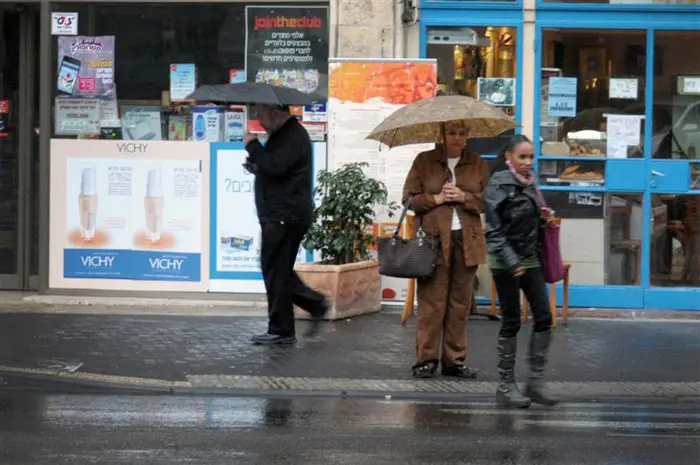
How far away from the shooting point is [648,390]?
7988 millimetres

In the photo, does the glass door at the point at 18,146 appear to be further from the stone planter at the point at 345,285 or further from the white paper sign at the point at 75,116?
the stone planter at the point at 345,285

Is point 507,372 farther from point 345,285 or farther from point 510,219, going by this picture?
point 345,285

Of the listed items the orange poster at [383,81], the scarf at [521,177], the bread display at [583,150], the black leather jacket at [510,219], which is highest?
the orange poster at [383,81]

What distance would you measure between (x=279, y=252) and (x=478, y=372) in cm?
198

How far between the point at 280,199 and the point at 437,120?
1.90 metres

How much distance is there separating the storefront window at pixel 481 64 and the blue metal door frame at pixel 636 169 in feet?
0.95

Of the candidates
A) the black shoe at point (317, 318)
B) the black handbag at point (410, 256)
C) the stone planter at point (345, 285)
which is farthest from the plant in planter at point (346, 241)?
the black handbag at point (410, 256)

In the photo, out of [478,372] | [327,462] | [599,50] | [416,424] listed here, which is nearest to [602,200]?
[599,50]

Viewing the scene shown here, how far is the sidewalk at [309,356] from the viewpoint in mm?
8000

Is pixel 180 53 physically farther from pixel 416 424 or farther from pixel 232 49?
pixel 416 424

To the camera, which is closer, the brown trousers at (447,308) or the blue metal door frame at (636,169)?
the brown trousers at (447,308)

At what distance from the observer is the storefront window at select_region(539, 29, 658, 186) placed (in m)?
11.2

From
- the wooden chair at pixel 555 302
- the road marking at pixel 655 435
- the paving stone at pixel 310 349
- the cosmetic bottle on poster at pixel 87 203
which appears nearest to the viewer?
the road marking at pixel 655 435

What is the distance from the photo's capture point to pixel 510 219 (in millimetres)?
7285
